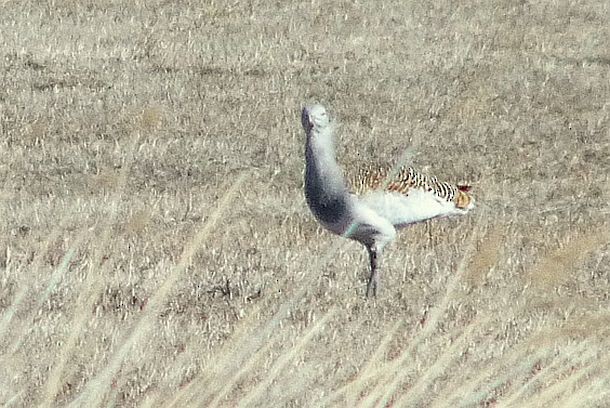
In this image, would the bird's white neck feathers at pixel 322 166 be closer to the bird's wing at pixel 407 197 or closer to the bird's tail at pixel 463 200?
the bird's wing at pixel 407 197

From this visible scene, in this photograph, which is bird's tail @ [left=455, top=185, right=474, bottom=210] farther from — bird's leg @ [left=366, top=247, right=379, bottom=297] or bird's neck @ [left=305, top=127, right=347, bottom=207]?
bird's neck @ [left=305, top=127, right=347, bottom=207]

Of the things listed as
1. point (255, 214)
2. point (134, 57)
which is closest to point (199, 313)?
point (255, 214)

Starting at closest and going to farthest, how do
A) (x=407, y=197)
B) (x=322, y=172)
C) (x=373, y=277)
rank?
(x=322, y=172), (x=373, y=277), (x=407, y=197)

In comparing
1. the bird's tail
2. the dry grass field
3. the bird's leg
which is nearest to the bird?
the bird's leg

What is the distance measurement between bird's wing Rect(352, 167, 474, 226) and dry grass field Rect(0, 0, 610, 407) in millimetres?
233

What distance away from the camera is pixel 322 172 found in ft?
20.5

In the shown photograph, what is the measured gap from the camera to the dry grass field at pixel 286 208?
Result: 1952mm

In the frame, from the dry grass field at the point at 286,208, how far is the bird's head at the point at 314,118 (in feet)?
1.59

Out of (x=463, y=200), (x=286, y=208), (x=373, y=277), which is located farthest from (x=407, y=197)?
(x=286, y=208)

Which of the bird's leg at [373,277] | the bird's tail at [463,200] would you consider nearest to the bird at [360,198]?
the bird's leg at [373,277]

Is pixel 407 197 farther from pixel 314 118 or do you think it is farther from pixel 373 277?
pixel 314 118

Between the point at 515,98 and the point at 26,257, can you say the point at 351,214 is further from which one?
the point at 515,98

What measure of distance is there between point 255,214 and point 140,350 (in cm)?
336

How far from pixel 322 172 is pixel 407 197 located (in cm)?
59
